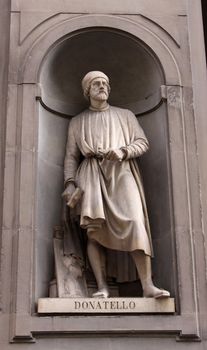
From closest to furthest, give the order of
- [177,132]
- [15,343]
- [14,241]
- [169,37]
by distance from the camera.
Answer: [15,343] → [14,241] → [177,132] → [169,37]

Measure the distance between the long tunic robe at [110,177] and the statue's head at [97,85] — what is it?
0.25m

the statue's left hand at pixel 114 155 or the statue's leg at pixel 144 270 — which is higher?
the statue's left hand at pixel 114 155

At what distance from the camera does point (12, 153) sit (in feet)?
33.1

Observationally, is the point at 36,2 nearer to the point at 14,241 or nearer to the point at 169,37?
the point at 169,37

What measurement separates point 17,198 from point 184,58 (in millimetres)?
3136

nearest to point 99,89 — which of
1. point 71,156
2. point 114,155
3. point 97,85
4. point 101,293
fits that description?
point 97,85

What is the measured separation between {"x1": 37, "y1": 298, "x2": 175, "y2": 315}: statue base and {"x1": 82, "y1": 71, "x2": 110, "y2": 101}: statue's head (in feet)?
9.52

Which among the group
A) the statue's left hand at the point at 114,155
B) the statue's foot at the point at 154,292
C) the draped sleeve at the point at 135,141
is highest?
the draped sleeve at the point at 135,141

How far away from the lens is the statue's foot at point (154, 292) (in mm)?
9263

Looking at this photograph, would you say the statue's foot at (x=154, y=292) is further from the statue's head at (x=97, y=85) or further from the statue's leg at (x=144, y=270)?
the statue's head at (x=97, y=85)

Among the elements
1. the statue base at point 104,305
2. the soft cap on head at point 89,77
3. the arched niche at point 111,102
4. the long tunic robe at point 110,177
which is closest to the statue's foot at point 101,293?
the statue base at point 104,305

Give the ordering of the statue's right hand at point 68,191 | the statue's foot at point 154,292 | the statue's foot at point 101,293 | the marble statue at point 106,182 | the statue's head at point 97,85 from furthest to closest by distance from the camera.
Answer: the statue's head at point 97,85
the statue's right hand at point 68,191
the marble statue at point 106,182
the statue's foot at point 101,293
the statue's foot at point 154,292

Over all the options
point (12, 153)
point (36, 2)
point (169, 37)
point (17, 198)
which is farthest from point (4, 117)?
point (169, 37)

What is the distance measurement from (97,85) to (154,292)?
3.02 metres
